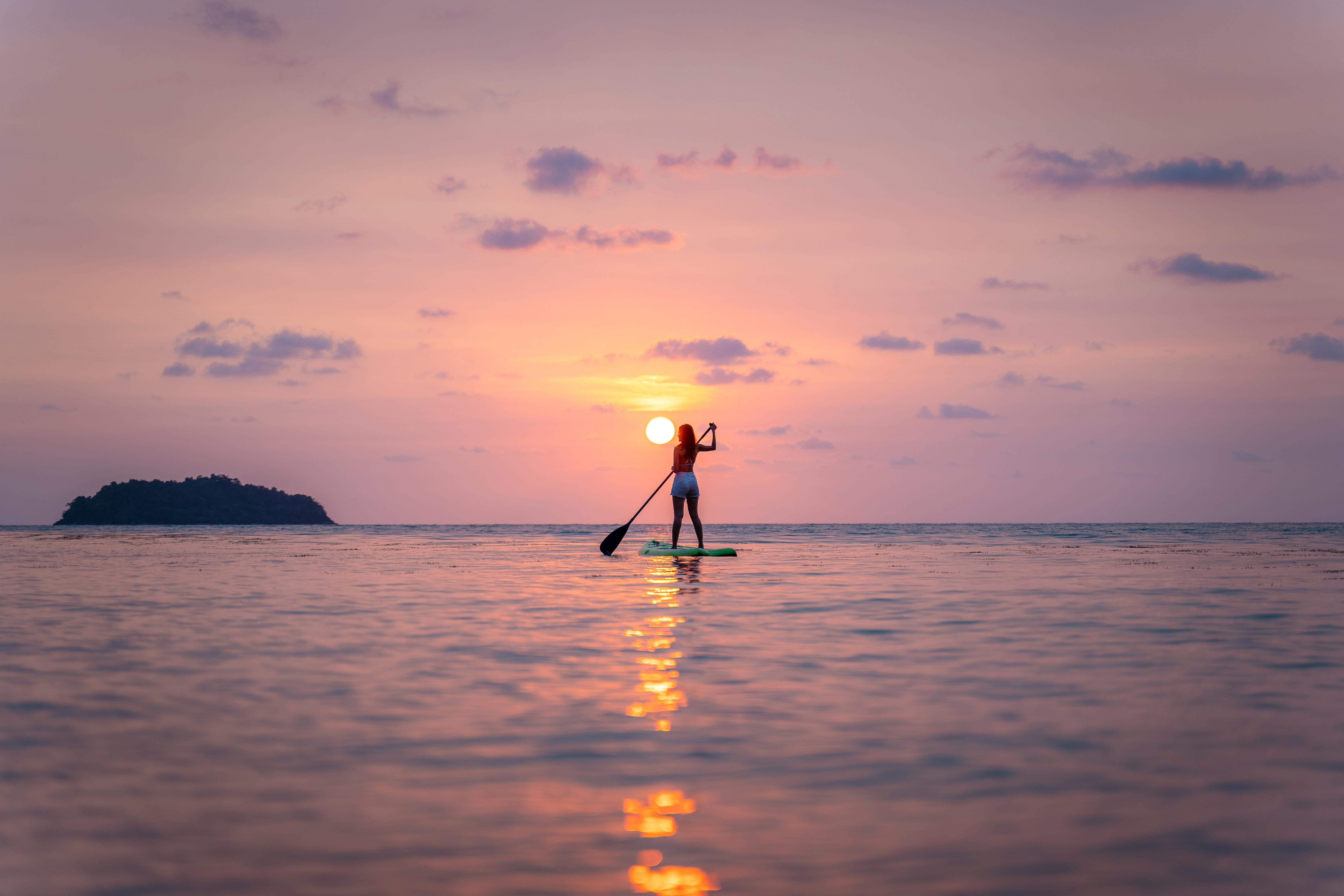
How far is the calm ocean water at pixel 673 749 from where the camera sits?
3.92 meters

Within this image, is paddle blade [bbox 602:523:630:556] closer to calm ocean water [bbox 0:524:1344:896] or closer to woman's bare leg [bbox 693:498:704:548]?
woman's bare leg [bbox 693:498:704:548]

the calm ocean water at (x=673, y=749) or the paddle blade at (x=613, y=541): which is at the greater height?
the paddle blade at (x=613, y=541)

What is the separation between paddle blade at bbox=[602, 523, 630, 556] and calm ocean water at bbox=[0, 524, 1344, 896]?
554 inches

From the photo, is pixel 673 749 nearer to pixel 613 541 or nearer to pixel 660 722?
pixel 660 722

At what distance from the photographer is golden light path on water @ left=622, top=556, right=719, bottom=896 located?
375cm

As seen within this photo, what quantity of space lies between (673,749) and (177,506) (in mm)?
171754

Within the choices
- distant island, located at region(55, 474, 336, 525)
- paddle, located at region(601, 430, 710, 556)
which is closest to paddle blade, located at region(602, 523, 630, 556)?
paddle, located at region(601, 430, 710, 556)

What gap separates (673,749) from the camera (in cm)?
561

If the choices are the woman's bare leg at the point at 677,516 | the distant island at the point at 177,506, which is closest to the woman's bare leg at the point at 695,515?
the woman's bare leg at the point at 677,516

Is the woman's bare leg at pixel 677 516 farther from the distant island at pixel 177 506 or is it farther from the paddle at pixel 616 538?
the distant island at pixel 177 506

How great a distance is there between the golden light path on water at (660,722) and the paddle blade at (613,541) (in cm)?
1335

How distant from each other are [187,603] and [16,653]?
200 inches

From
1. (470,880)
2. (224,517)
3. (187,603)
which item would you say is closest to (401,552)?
(187,603)

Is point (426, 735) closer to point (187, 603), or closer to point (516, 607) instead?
point (516, 607)
